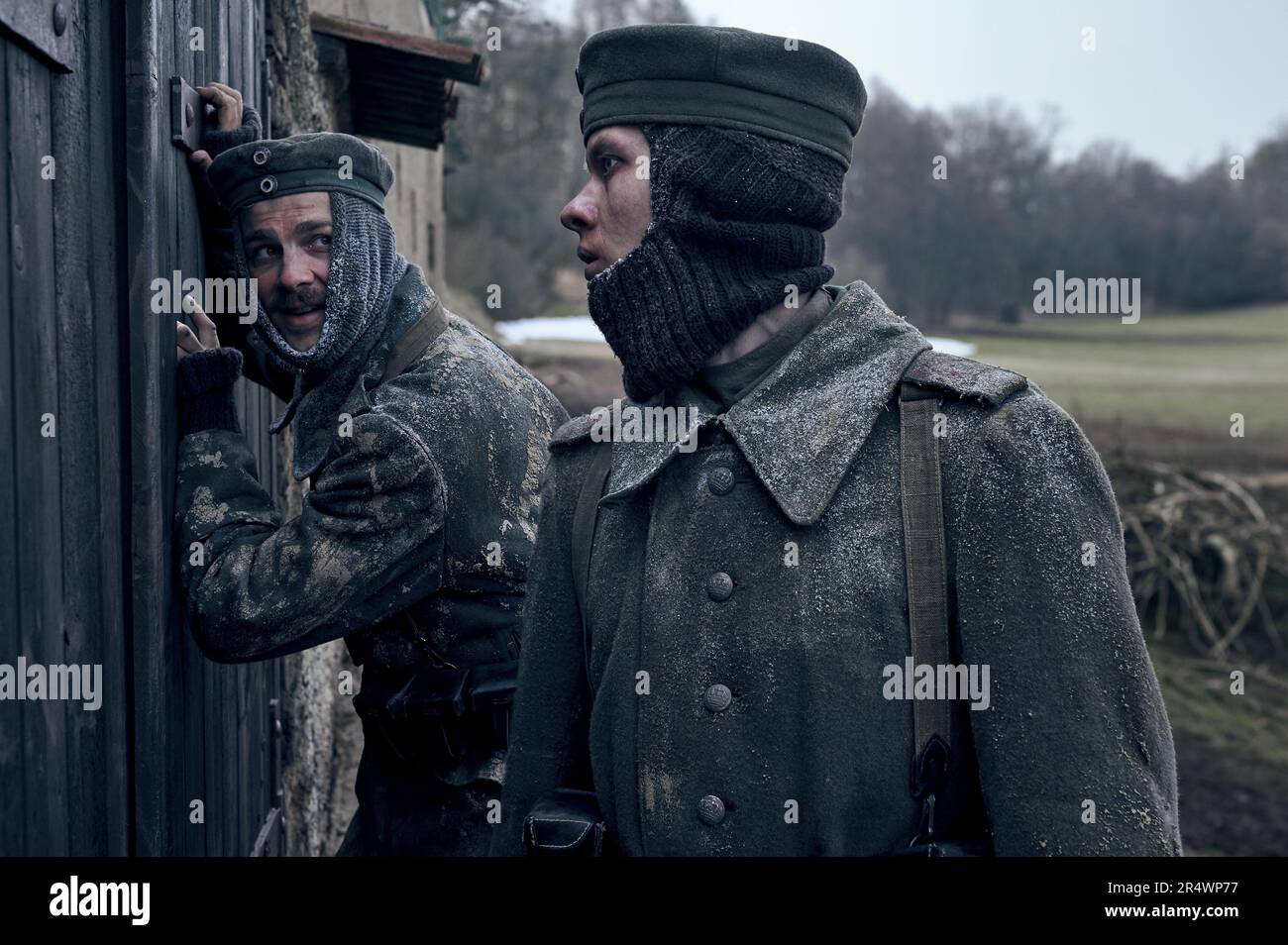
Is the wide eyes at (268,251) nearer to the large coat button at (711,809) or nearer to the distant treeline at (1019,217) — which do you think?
the large coat button at (711,809)

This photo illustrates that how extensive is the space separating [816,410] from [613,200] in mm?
493

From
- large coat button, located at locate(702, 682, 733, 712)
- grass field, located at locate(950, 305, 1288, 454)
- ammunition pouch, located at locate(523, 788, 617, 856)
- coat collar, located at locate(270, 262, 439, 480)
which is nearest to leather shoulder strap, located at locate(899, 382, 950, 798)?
large coat button, located at locate(702, 682, 733, 712)

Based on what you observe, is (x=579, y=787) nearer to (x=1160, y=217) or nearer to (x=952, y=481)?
(x=952, y=481)

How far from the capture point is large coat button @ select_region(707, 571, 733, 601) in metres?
1.96

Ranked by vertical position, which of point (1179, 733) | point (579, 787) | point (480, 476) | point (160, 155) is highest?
point (160, 155)

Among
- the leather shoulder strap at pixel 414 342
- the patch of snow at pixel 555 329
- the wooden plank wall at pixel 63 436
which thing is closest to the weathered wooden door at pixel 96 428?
the wooden plank wall at pixel 63 436

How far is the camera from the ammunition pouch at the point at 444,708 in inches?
120

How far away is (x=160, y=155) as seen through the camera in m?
2.55

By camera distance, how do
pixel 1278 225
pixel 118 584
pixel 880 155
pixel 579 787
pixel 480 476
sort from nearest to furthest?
pixel 579 787 → pixel 118 584 → pixel 480 476 → pixel 1278 225 → pixel 880 155

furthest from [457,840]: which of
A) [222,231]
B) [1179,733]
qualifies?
[1179,733]

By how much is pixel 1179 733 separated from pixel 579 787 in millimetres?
8214

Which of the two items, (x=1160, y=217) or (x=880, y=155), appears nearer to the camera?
(x=1160, y=217)

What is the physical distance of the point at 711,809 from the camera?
1918mm

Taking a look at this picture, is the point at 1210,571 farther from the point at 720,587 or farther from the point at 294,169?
the point at 720,587
